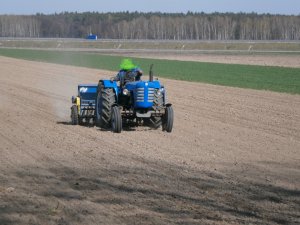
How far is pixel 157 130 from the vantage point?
1634 cm

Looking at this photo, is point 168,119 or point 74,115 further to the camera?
point 74,115

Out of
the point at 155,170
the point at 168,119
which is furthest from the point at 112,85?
the point at 155,170

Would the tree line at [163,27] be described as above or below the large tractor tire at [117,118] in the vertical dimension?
below

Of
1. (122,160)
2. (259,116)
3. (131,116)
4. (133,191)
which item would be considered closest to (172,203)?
(133,191)

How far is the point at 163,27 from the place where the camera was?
166 metres

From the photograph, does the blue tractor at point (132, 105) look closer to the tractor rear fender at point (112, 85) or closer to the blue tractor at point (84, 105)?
the tractor rear fender at point (112, 85)

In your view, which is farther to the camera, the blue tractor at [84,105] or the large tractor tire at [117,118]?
the blue tractor at [84,105]

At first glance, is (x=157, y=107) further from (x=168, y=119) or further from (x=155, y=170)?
(x=155, y=170)

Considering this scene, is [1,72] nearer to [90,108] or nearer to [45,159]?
[90,108]

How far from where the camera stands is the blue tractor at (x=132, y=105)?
50.6 feet

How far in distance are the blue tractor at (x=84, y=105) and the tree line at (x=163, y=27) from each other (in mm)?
142730

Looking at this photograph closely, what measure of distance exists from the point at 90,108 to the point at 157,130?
189 centimetres

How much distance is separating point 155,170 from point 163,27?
156 m

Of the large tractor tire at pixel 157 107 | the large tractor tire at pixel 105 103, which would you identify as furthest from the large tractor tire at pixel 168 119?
the large tractor tire at pixel 105 103
